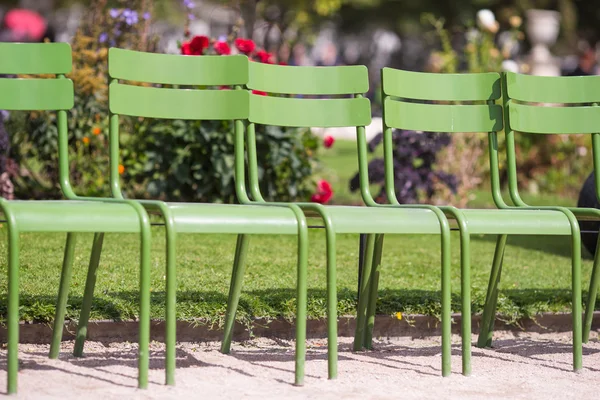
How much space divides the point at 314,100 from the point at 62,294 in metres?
1.35

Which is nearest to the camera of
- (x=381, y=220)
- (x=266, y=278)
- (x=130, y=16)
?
(x=381, y=220)

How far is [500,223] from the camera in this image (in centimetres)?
380

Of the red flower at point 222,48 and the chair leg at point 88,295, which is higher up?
the red flower at point 222,48

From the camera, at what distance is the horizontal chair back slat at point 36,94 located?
12.8ft

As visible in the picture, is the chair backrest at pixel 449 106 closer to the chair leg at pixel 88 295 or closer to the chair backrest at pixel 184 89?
the chair backrest at pixel 184 89

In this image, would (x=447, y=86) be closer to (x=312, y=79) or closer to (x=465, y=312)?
(x=312, y=79)

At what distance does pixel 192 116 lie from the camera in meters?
4.15

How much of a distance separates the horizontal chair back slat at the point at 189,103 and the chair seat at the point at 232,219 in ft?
2.34

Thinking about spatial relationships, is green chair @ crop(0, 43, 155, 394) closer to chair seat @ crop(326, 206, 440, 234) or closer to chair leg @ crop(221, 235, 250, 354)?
chair leg @ crop(221, 235, 250, 354)

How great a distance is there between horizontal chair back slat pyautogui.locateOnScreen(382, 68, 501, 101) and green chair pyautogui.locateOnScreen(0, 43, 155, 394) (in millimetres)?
1429

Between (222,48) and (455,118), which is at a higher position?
(222,48)

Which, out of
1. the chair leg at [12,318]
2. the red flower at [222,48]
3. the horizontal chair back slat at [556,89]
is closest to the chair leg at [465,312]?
the horizontal chair back slat at [556,89]

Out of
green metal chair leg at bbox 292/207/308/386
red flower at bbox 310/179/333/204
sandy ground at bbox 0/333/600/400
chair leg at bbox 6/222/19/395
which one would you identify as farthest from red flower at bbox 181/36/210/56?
chair leg at bbox 6/222/19/395

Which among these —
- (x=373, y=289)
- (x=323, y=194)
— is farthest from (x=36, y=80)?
(x=323, y=194)
